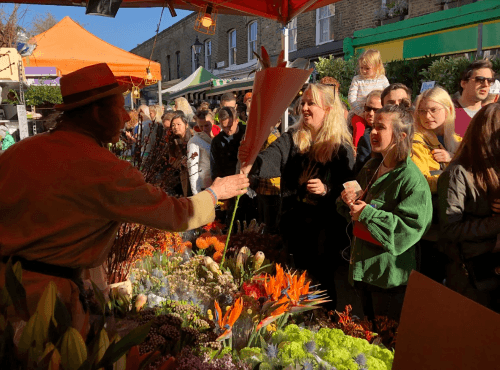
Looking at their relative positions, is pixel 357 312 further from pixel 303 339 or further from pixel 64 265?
pixel 64 265

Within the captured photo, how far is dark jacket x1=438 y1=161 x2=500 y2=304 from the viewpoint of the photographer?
8.36 ft

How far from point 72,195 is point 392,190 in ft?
5.82

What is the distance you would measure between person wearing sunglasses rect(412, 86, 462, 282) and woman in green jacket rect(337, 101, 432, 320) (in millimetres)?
540

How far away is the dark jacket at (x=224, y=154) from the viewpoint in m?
4.93

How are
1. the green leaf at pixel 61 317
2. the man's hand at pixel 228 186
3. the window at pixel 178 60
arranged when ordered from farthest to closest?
the window at pixel 178 60 < the man's hand at pixel 228 186 < the green leaf at pixel 61 317

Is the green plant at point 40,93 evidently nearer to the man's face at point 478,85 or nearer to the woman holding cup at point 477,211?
the man's face at point 478,85

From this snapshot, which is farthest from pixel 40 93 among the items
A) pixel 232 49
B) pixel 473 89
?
pixel 232 49

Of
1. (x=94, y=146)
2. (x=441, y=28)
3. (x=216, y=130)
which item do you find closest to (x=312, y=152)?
(x=94, y=146)

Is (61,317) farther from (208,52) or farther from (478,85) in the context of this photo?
(208,52)

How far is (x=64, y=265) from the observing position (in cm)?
169

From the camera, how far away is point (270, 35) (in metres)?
17.2

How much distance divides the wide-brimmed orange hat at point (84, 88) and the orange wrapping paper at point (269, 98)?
2.96ft

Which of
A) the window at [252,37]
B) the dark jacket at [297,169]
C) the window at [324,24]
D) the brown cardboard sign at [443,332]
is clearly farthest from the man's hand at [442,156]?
the window at [252,37]

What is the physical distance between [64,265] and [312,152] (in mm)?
2039
